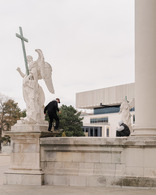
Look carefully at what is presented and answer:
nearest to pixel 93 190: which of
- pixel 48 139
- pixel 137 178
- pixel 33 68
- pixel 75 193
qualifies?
pixel 75 193

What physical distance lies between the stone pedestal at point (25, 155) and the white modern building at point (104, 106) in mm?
71955

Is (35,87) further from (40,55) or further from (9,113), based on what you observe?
(9,113)

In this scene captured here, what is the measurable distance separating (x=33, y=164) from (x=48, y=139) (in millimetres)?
927

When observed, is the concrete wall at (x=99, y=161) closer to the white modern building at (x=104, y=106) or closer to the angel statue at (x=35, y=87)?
the angel statue at (x=35, y=87)

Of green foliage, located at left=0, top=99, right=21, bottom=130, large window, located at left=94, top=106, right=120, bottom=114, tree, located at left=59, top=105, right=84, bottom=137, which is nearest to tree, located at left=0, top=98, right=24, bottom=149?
green foliage, located at left=0, top=99, right=21, bottom=130

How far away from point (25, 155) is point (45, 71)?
2.89 metres

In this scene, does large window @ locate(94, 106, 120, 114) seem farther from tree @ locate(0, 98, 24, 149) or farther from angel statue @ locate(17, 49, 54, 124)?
angel statue @ locate(17, 49, 54, 124)

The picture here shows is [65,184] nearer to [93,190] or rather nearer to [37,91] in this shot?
[93,190]

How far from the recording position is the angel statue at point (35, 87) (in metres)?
Answer: 11.7

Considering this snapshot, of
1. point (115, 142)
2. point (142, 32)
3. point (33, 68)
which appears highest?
point (142, 32)

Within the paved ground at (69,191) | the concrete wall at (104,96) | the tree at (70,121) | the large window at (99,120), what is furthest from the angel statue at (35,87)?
the large window at (99,120)

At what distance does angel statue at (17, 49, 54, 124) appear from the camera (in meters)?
11.7

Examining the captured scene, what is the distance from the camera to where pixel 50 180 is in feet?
36.5

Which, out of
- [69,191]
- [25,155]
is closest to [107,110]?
[25,155]
